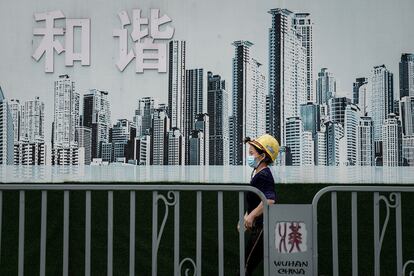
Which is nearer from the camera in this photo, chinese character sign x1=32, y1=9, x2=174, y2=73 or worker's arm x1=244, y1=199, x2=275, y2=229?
worker's arm x1=244, y1=199, x2=275, y2=229

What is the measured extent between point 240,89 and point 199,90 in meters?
0.33

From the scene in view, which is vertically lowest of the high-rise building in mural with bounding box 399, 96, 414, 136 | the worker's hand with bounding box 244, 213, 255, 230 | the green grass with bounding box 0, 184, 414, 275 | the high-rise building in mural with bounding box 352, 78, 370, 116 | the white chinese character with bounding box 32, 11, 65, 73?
the green grass with bounding box 0, 184, 414, 275

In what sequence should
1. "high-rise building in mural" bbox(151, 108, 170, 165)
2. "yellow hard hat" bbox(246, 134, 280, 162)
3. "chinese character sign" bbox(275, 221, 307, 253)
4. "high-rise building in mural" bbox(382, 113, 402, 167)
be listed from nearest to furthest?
1. "chinese character sign" bbox(275, 221, 307, 253)
2. "yellow hard hat" bbox(246, 134, 280, 162)
3. "high-rise building in mural" bbox(382, 113, 402, 167)
4. "high-rise building in mural" bbox(151, 108, 170, 165)

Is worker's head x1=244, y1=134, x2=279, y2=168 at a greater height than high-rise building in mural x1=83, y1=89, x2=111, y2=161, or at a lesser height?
lesser

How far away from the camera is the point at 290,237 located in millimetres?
2994

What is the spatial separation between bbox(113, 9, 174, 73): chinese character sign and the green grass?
1.07 metres

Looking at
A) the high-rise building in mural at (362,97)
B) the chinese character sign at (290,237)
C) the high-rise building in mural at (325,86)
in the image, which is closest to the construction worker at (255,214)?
the chinese character sign at (290,237)

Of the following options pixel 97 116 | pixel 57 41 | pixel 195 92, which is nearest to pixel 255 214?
pixel 195 92

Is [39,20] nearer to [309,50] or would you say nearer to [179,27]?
[179,27]

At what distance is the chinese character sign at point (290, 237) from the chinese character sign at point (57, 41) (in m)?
2.19

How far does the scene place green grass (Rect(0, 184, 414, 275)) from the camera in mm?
4414

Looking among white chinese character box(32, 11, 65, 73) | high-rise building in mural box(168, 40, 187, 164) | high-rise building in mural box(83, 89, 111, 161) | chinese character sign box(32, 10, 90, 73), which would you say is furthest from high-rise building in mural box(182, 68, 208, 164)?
white chinese character box(32, 11, 65, 73)

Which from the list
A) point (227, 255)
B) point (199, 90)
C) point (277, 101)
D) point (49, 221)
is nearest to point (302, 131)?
point (277, 101)

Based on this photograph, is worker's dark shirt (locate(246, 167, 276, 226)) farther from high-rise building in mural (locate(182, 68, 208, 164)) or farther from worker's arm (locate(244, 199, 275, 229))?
high-rise building in mural (locate(182, 68, 208, 164))
